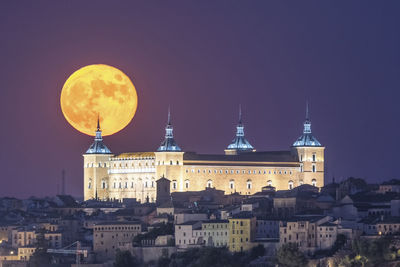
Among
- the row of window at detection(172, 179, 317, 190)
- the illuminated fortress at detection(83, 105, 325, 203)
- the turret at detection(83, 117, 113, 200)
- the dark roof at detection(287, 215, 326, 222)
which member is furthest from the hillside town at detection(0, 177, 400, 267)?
the turret at detection(83, 117, 113, 200)

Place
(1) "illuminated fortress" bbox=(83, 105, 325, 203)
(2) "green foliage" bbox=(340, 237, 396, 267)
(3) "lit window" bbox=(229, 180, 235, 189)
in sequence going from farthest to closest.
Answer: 1. (3) "lit window" bbox=(229, 180, 235, 189)
2. (1) "illuminated fortress" bbox=(83, 105, 325, 203)
3. (2) "green foliage" bbox=(340, 237, 396, 267)

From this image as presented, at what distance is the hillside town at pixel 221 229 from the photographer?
116 m

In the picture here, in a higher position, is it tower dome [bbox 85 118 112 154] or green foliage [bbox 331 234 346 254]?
tower dome [bbox 85 118 112 154]

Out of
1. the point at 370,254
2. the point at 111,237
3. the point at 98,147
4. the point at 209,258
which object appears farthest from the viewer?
the point at 98,147

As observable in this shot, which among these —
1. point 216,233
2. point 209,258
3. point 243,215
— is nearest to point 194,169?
point 243,215

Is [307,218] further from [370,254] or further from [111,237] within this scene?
[111,237]

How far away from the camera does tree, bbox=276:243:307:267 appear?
369ft

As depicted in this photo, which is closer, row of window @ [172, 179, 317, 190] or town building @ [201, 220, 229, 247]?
town building @ [201, 220, 229, 247]

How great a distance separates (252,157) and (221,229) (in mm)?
45611

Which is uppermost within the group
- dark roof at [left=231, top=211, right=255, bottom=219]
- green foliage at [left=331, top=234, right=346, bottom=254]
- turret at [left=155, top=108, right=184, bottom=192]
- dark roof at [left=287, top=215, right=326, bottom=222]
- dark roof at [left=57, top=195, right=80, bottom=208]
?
turret at [left=155, top=108, right=184, bottom=192]

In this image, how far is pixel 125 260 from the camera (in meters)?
123

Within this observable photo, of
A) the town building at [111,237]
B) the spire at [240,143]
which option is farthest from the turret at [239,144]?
the town building at [111,237]

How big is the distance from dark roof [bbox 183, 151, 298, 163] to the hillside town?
37.8 feet

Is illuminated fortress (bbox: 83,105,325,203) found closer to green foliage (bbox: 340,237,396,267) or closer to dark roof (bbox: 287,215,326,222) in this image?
dark roof (bbox: 287,215,326,222)
